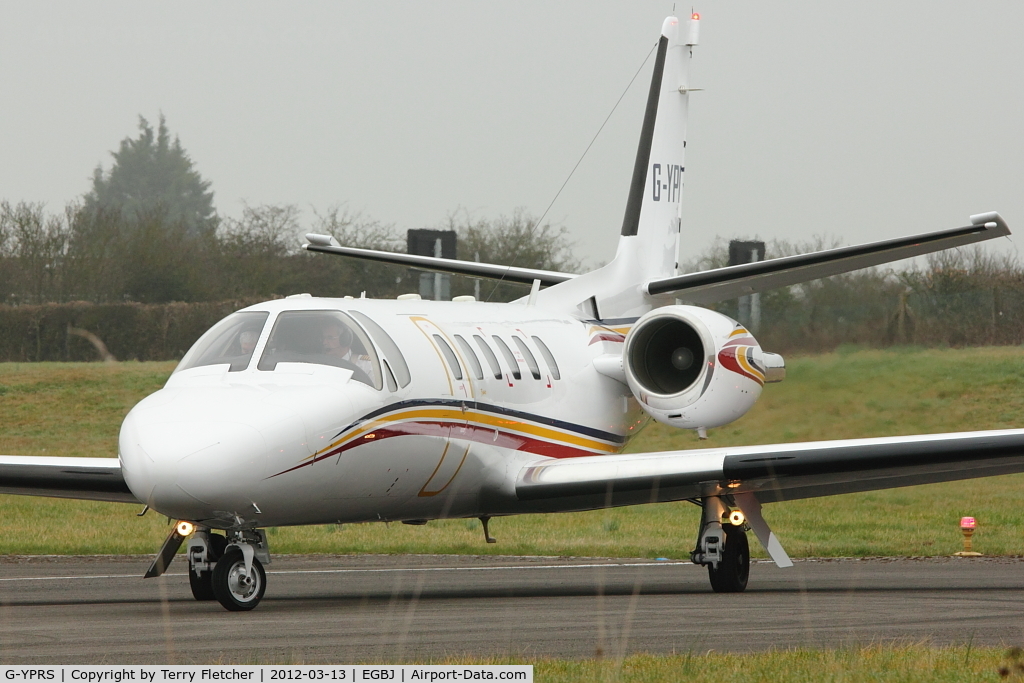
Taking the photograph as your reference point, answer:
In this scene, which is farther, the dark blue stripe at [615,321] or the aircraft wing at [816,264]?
the dark blue stripe at [615,321]

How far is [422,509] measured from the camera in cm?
1263

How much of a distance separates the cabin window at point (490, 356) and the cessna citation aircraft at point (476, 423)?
3 cm

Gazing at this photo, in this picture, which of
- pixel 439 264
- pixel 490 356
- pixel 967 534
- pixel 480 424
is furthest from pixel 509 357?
pixel 967 534

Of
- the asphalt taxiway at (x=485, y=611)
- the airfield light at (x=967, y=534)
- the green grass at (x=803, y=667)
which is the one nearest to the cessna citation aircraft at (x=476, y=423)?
the asphalt taxiway at (x=485, y=611)

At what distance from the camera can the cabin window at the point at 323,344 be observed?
36.2 ft

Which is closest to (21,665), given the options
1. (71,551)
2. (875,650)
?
(875,650)

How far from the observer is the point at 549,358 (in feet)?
48.9

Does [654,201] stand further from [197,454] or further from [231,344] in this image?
[197,454]

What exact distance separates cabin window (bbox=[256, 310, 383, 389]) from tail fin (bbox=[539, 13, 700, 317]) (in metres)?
5.63

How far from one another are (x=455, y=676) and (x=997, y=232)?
8141 millimetres

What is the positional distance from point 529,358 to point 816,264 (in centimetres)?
299

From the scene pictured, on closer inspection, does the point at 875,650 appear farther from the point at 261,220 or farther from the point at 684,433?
the point at 261,220

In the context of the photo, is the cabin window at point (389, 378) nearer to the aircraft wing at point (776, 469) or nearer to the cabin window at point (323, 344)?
the cabin window at point (323, 344)

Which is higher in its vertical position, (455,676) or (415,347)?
(415,347)
